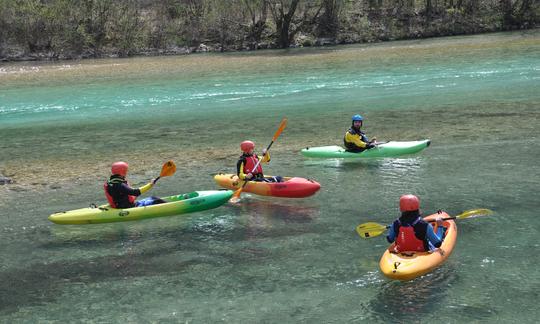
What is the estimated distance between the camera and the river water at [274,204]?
800cm

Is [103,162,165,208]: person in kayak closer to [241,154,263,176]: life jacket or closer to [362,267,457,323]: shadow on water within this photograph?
[241,154,263,176]: life jacket

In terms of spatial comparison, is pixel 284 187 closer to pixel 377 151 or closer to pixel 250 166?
pixel 250 166

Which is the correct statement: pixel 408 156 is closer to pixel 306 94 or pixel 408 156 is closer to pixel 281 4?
pixel 306 94

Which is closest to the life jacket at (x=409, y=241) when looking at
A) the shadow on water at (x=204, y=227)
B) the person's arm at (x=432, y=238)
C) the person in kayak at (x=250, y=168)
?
the person's arm at (x=432, y=238)

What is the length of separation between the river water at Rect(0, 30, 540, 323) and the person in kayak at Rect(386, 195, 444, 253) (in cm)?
45

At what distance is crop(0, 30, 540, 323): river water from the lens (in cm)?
800

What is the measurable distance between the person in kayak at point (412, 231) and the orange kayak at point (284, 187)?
3507mm

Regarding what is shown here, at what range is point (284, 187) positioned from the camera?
11969 mm

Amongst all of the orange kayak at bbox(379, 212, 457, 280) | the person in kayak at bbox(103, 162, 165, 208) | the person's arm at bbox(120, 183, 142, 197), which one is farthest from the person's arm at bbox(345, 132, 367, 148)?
the orange kayak at bbox(379, 212, 457, 280)

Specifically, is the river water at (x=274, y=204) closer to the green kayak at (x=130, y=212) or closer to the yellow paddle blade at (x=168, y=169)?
the green kayak at (x=130, y=212)

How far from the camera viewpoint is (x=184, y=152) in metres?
16.6

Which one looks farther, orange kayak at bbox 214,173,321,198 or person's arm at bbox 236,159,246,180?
person's arm at bbox 236,159,246,180

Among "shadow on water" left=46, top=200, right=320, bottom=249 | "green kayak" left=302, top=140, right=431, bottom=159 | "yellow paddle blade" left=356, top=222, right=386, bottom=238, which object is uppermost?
"yellow paddle blade" left=356, top=222, right=386, bottom=238

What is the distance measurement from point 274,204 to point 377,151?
12.5ft
